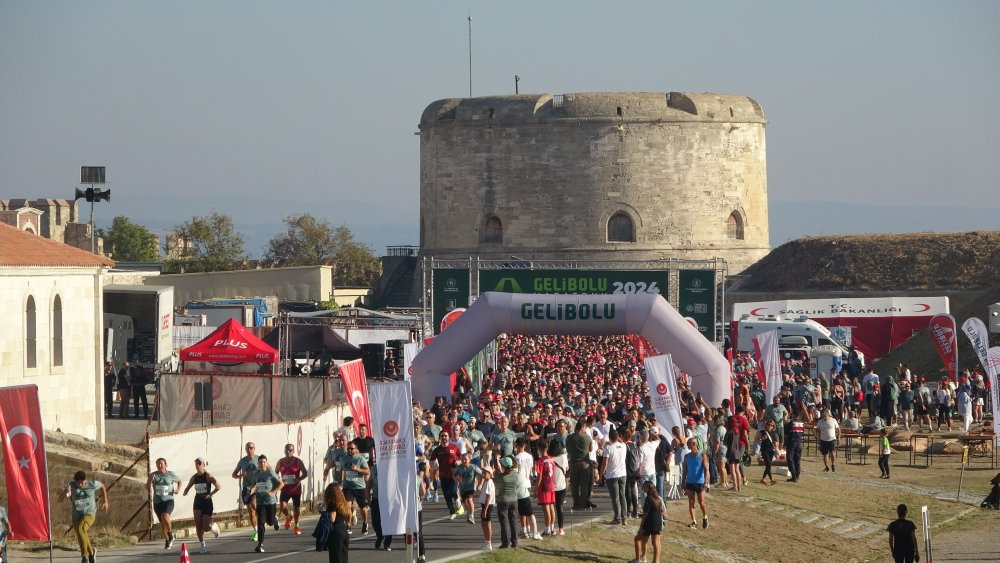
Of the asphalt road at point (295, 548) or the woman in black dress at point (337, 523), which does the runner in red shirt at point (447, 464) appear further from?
the woman in black dress at point (337, 523)

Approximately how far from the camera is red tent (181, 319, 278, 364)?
27688 mm

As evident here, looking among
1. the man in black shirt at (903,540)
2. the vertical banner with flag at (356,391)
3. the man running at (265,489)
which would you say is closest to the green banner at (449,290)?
the vertical banner with flag at (356,391)

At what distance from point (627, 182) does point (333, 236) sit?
2825 cm

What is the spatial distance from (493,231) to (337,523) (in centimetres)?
4643

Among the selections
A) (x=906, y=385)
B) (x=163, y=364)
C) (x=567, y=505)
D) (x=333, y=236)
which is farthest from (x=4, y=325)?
(x=333, y=236)

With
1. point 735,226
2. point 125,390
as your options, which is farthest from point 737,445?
point 735,226

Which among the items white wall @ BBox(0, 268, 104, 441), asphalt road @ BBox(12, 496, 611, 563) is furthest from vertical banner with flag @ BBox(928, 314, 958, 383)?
white wall @ BBox(0, 268, 104, 441)

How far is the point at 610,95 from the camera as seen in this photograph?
58.9m

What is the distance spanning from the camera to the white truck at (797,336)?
35.9 m

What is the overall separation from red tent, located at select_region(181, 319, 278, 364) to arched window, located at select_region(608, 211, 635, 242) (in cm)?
3243

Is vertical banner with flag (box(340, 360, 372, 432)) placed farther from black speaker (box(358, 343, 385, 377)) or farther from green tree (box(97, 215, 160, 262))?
green tree (box(97, 215, 160, 262))

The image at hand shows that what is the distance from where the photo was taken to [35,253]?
25.6 metres

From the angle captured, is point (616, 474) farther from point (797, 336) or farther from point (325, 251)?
point (325, 251)

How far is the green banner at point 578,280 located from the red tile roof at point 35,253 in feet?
35.0
